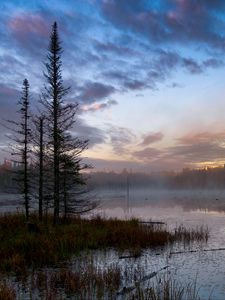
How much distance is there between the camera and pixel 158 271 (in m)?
14.8

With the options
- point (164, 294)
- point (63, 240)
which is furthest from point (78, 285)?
point (63, 240)

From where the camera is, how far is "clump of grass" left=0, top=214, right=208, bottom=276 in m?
16.6

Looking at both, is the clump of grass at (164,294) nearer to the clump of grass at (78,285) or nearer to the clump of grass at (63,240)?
the clump of grass at (78,285)

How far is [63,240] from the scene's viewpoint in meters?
19.7

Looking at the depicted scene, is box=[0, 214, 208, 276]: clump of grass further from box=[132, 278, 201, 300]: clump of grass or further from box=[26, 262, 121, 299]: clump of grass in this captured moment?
box=[132, 278, 201, 300]: clump of grass

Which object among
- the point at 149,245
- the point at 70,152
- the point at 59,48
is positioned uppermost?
the point at 59,48

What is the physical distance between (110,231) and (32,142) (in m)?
10.4

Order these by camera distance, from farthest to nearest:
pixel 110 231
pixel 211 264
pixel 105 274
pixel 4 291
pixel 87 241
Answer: pixel 110 231, pixel 87 241, pixel 211 264, pixel 105 274, pixel 4 291

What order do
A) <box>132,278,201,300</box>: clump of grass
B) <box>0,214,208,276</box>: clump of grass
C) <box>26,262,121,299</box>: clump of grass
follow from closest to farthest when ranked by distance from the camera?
<box>132,278,201,300</box>: clump of grass → <box>26,262,121,299</box>: clump of grass → <box>0,214,208,276</box>: clump of grass

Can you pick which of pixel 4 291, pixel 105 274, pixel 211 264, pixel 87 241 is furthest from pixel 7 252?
pixel 211 264

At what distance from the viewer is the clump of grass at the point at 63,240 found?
16641 mm

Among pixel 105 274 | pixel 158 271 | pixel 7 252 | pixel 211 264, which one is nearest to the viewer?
pixel 105 274

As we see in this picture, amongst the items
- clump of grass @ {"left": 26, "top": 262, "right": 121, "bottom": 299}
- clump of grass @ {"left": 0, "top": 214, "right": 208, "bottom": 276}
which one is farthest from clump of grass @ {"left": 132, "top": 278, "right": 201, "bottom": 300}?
clump of grass @ {"left": 0, "top": 214, "right": 208, "bottom": 276}

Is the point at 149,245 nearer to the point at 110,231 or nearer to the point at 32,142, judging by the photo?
the point at 110,231
